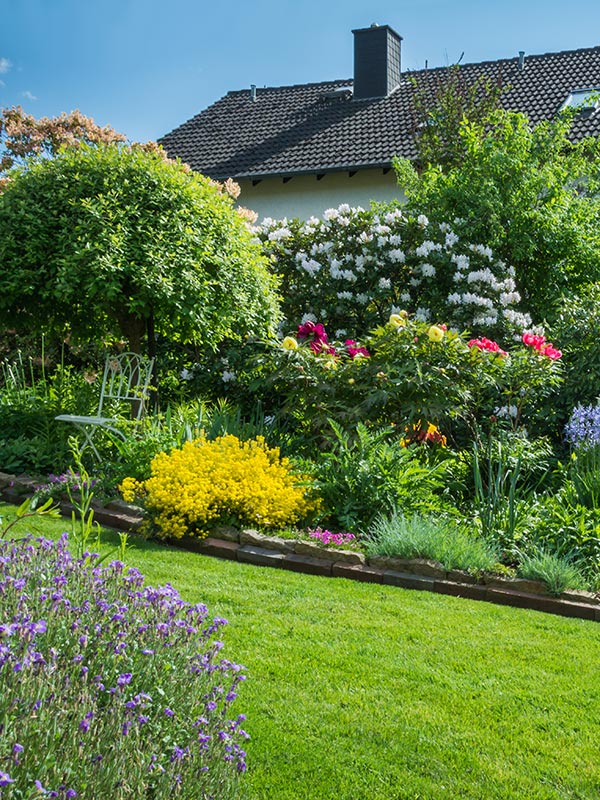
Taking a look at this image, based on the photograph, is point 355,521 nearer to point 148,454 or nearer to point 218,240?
point 148,454

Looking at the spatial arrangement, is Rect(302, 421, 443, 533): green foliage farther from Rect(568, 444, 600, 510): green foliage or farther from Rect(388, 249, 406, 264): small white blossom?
Rect(388, 249, 406, 264): small white blossom

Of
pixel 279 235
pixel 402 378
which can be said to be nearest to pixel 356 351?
pixel 402 378

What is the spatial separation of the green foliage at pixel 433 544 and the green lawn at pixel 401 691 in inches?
11.4

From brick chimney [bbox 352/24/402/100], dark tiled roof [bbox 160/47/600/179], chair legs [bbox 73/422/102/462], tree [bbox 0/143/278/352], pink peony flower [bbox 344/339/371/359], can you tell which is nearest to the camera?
chair legs [bbox 73/422/102/462]

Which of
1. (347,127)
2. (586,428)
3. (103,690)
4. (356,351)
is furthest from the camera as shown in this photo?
(347,127)

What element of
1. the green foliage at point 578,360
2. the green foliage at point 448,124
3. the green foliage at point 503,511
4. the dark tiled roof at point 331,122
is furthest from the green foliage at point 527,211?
the dark tiled roof at point 331,122

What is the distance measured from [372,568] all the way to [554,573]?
3.47 feet

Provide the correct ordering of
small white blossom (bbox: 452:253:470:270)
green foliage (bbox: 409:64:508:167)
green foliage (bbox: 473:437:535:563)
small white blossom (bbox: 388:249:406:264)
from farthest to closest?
green foliage (bbox: 409:64:508:167) < small white blossom (bbox: 388:249:406:264) < small white blossom (bbox: 452:253:470:270) < green foliage (bbox: 473:437:535:563)

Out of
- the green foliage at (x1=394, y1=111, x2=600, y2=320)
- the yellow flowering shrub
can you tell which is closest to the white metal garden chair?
the yellow flowering shrub

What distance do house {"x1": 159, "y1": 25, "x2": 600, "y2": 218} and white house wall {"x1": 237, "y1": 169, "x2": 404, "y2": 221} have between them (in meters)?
0.02

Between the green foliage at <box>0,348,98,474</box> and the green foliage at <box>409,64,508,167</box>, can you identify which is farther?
the green foliage at <box>409,64,508,167</box>

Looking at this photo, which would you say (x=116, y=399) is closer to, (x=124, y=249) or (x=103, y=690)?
(x=124, y=249)

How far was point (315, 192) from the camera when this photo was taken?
66.3ft

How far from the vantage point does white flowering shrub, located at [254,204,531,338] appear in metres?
9.38
